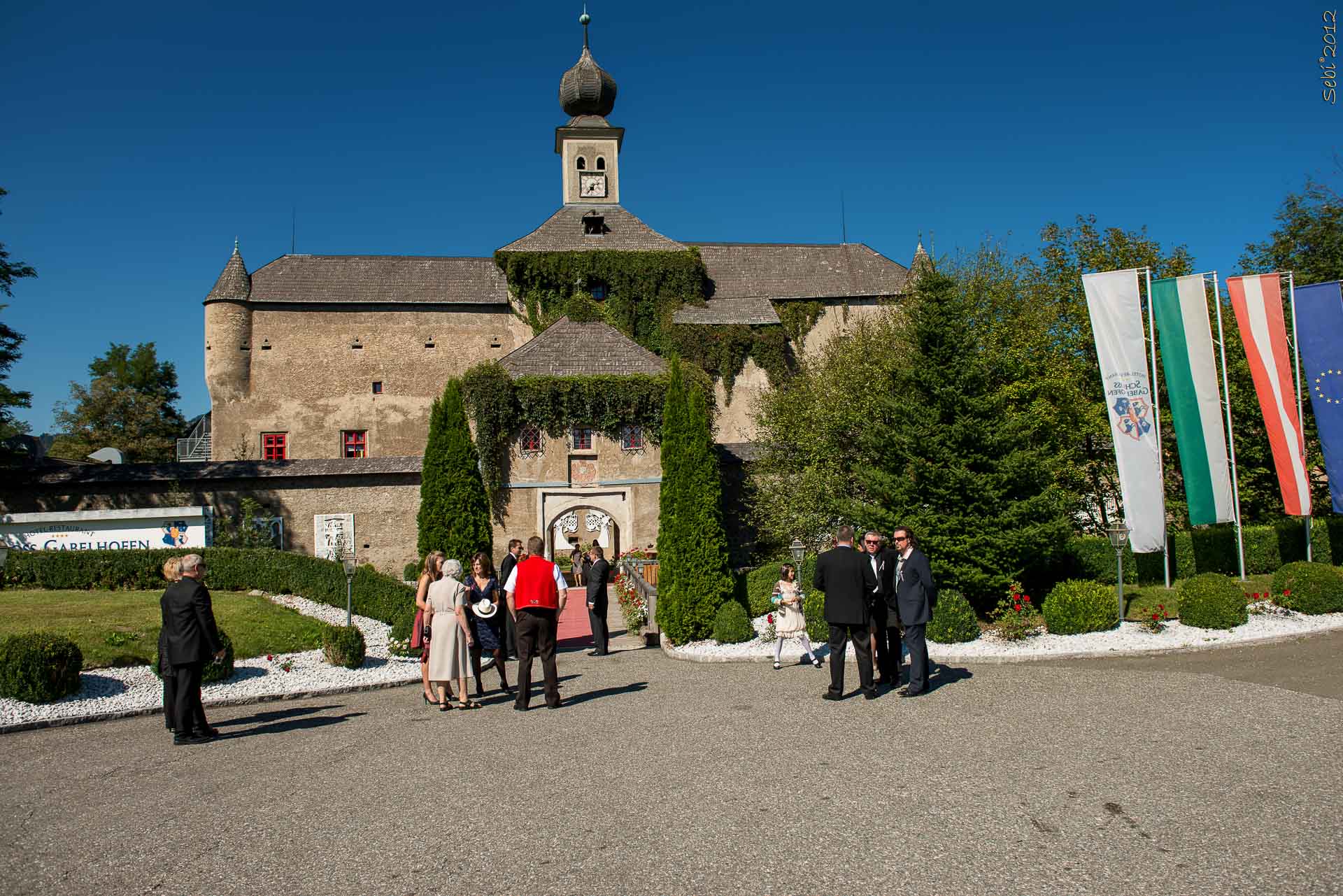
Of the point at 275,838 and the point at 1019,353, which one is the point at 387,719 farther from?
the point at 1019,353

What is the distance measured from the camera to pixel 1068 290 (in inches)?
1156

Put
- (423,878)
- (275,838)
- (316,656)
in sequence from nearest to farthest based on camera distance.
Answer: (423,878) → (275,838) → (316,656)

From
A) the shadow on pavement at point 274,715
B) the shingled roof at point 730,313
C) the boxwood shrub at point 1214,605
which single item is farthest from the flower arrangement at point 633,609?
the shingled roof at point 730,313

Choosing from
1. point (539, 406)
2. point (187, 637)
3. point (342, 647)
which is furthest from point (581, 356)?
point (187, 637)

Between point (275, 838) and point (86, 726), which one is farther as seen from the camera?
point (86, 726)

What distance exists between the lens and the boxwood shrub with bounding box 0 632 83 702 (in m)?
10.0

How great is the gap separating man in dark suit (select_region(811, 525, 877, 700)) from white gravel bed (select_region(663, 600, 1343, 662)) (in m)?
3.14

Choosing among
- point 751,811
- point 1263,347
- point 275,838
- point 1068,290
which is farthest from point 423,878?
point 1068,290

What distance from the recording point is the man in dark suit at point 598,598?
1404cm

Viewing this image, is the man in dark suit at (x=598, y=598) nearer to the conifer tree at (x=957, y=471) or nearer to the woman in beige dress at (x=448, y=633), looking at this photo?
the woman in beige dress at (x=448, y=633)

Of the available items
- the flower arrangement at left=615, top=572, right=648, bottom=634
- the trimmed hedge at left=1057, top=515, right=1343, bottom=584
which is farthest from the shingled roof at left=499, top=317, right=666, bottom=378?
the trimmed hedge at left=1057, top=515, right=1343, bottom=584

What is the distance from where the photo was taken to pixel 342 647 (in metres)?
12.5

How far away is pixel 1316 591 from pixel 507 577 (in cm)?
1284

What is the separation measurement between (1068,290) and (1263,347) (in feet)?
39.9
